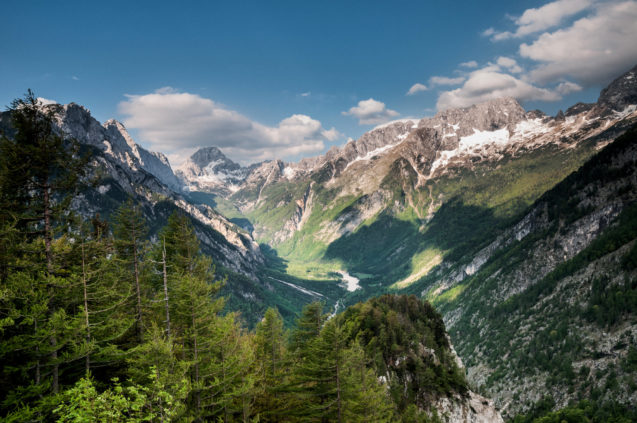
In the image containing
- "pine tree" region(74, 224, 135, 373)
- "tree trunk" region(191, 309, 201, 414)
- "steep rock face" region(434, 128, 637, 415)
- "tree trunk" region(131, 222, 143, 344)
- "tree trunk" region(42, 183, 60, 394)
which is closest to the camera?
"tree trunk" region(42, 183, 60, 394)

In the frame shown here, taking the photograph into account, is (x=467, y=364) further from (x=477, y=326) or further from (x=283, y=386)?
(x=283, y=386)

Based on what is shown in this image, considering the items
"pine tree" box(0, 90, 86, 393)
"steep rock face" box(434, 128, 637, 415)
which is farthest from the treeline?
"steep rock face" box(434, 128, 637, 415)

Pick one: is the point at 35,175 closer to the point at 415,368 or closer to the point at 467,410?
the point at 415,368

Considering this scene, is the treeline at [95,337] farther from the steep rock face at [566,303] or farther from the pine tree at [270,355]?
the steep rock face at [566,303]

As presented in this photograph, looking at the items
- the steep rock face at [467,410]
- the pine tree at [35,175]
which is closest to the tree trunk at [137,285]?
the pine tree at [35,175]

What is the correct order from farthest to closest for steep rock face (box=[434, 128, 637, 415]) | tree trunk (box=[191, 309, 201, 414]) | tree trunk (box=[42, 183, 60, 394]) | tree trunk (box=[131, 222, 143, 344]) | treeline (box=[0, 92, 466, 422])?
1. steep rock face (box=[434, 128, 637, 415])
2. tree trunk (box=[131, 222, 143, 344])
3. tree trunk (box=[191, 309, 201, 414])
4. tree trunk (box=[42, 183, 60, 394])
5. treeline (box=[0, 92, 466, 422])

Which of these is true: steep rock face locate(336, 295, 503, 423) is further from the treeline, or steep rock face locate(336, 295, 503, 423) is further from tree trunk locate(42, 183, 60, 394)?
tree trunk locate(42, 183, 60, 394)

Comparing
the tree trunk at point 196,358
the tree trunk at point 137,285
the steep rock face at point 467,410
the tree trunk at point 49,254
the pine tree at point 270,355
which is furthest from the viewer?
the steep rock face at point 467,410

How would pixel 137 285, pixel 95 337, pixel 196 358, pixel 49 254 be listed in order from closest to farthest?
pixel 49 254
pixel 95 337
pixel 196 358
pixel 137 285

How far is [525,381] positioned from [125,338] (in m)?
138

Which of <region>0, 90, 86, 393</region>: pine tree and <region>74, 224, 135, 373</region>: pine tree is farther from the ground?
<region>0, 90, 86, 393</region>: pine tree

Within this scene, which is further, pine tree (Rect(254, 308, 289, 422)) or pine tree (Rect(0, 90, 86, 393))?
pine tree (Rect(254, 308, 289, 422))

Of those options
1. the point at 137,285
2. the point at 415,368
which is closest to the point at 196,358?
the point at 137,285

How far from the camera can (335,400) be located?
933 inches
